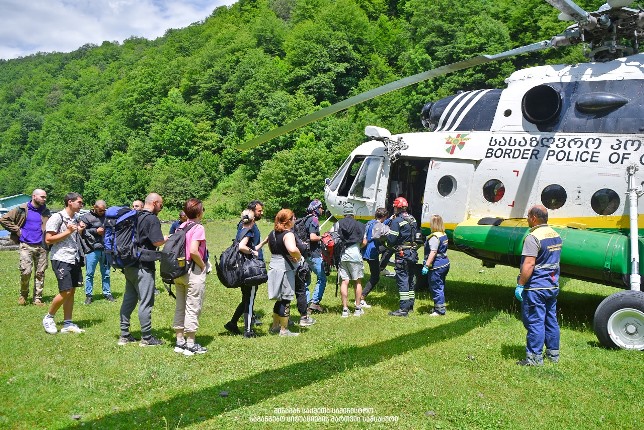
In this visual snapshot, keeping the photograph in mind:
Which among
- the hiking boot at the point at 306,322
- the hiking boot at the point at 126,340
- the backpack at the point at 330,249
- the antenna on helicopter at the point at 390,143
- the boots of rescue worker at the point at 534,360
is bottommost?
the hiking boot at the point at 126,340

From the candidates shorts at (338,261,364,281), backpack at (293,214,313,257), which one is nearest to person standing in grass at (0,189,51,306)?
backpack at (293,214,313,257)

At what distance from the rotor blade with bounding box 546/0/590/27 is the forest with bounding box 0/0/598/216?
30695mm

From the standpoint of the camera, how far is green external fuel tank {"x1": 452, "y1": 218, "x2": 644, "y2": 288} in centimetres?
736

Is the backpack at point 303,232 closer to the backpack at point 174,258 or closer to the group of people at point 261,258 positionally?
the group of people at point 261,258

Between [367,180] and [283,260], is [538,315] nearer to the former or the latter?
[283,260]

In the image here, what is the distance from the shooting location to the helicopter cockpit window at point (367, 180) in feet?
35.1

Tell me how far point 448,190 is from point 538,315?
374 cm

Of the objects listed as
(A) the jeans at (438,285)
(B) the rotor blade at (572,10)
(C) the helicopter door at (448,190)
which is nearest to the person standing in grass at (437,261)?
(A) the jeans at (438,285)

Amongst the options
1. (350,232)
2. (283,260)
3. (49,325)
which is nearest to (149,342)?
(49,325)

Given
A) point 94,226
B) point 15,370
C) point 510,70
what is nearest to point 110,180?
point 510,70

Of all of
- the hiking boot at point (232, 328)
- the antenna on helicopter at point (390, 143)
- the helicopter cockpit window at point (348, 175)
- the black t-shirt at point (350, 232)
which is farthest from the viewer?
the helicopter cockpit window at point (348, 175)

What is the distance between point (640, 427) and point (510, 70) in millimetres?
35977

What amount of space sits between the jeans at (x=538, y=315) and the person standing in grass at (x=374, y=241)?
10.6 feet

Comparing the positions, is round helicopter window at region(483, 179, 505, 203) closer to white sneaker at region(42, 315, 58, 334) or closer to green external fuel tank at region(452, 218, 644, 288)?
green external fuel tank at region(452, 218, 644, 288)
